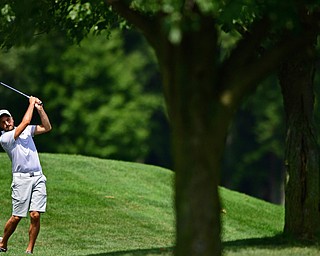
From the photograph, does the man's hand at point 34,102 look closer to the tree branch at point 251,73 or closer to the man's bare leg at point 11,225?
the man's bare leg at point 11,225

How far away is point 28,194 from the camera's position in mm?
16812

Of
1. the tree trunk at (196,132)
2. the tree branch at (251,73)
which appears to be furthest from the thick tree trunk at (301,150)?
the tree trunk at (196,132)

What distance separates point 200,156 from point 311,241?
5.88 m

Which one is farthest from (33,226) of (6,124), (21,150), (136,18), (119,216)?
(136,18)

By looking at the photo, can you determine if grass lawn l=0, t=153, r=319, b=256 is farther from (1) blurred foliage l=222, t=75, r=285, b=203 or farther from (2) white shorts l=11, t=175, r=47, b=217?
(1) blurred foliage l=222, t=75, r=285, b=203

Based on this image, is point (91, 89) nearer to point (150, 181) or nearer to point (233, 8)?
point (150, 181)

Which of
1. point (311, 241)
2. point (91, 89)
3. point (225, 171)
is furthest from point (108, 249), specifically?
point (225, 171)

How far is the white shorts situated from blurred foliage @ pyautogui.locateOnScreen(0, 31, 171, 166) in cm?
4021

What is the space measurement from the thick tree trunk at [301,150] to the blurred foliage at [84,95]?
132 ft

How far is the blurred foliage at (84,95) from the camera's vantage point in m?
59.1

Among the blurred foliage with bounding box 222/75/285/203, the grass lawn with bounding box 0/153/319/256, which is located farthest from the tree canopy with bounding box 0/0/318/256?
the blurred foliage with bounding box 222/75/285/203

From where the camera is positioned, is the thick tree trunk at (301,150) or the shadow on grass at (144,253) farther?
the thick tree trunk at (301,150)

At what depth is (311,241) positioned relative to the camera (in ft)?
56.1

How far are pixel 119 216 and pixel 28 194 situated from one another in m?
5.34
